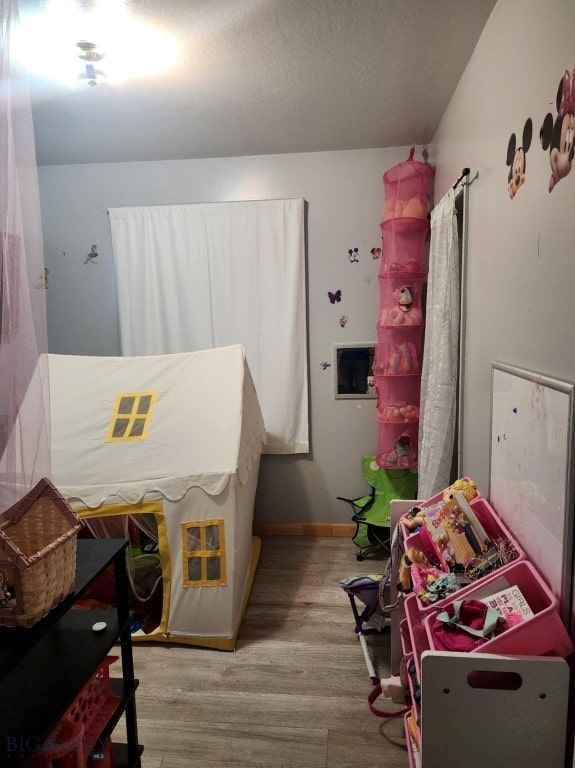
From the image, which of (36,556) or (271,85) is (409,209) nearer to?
(271,85)

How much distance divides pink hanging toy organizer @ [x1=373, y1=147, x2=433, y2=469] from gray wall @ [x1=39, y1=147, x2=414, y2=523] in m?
0.25

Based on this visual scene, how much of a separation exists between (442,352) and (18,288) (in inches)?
64.5

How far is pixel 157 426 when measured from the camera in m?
2.36

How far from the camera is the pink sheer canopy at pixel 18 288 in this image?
3.01 feet

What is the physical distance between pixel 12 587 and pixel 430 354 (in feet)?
6.25

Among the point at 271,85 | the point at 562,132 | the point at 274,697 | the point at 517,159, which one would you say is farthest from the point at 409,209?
the point at 274,697

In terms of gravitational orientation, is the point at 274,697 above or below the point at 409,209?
below

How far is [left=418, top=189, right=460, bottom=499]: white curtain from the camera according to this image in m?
2.03

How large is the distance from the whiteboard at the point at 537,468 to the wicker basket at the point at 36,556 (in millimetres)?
1057

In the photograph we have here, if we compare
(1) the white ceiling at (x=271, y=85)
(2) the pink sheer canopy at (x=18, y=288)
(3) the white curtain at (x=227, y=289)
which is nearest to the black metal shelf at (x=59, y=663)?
(2) the pink sheer canopy at (x=18, y=288)

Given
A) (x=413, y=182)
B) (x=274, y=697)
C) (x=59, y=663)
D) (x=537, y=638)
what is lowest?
(x=274, y=697)

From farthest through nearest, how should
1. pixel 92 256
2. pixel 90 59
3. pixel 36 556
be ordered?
pixel 92 256 → pixel 90 59 → pixel 36 556

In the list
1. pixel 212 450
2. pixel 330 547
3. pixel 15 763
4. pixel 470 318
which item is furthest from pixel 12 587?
pixel 330 547

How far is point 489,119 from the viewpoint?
1655mm
